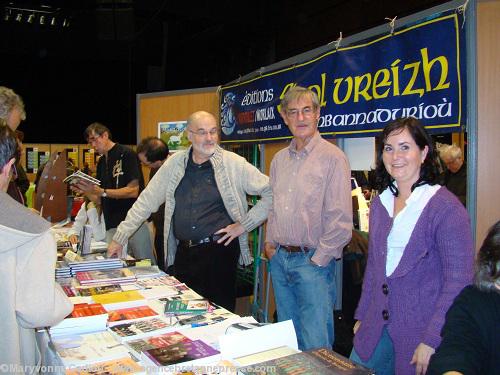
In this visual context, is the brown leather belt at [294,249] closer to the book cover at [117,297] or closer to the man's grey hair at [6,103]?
the book cover at [117,297]

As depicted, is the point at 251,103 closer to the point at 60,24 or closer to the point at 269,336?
the point at 269,336

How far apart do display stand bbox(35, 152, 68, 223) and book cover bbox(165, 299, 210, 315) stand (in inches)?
88.2

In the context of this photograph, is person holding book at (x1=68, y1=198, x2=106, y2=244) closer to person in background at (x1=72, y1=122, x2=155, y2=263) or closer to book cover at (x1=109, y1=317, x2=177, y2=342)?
person in background at (x1=72, y1=122, x2=155, y2=263)

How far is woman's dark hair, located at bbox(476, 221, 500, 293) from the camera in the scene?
115 centimetres

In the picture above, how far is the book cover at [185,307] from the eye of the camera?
1789 millimetres

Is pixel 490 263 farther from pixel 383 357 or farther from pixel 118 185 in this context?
pixel 118 185

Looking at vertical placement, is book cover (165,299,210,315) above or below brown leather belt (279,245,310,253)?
below

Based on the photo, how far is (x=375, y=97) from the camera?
2521 mm

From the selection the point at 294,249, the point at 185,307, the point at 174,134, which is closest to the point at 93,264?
the point at 185,307

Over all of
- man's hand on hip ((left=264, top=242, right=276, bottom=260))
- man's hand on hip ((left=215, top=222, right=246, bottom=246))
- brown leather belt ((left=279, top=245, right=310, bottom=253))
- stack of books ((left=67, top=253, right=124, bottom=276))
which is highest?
man's hand on hip ((left=215, top=222, right=246, bottom=246))

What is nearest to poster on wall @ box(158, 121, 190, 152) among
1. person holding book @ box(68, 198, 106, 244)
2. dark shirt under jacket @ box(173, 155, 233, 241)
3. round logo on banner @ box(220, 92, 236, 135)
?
round logo on banner @ box(220, 92, 236, 135)

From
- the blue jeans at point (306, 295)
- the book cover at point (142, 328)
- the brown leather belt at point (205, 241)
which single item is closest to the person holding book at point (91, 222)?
the brown leather belt at point (205, 241)

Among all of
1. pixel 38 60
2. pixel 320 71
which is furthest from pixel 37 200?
pixel 38 60

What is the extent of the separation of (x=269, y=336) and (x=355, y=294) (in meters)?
1.95
